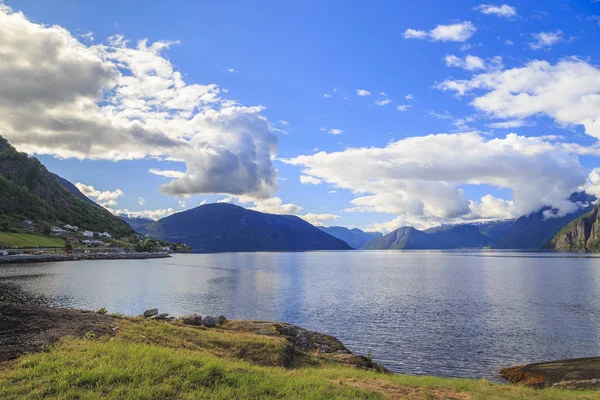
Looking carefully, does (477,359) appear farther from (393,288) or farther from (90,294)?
(90,294)

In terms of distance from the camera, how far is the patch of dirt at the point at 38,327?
63.9ft

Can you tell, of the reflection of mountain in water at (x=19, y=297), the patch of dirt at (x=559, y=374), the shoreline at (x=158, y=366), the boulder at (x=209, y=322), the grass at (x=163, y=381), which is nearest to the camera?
the grass at (x=163, y=381)

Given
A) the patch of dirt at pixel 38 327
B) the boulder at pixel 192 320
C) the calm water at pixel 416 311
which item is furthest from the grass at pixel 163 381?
the calm water at pixel 416 311

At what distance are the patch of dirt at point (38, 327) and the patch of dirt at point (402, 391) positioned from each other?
1654cm

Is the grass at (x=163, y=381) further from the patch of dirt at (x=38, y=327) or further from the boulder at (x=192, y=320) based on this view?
the boulder at (x=192, y=320)

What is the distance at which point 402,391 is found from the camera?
21438 millimetres

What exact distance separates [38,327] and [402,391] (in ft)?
73.3

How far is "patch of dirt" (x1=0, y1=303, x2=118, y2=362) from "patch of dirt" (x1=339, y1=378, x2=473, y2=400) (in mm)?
16541

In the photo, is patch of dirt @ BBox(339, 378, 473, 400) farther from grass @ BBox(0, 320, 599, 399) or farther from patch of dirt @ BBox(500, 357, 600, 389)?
patch of dirt @ BBox(500, 357, 600, 389)

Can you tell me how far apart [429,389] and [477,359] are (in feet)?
79.4

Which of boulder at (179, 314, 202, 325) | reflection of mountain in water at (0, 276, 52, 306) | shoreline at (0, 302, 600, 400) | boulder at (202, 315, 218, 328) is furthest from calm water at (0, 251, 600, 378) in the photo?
boulder at (179, 314, 202, 325)

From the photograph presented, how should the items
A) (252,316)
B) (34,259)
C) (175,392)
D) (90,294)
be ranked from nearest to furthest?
(175,392) → (252,316) → (90,294) → (34,259)

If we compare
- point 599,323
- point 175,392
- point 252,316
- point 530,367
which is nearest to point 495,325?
point 599,323

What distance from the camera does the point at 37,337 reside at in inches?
827
